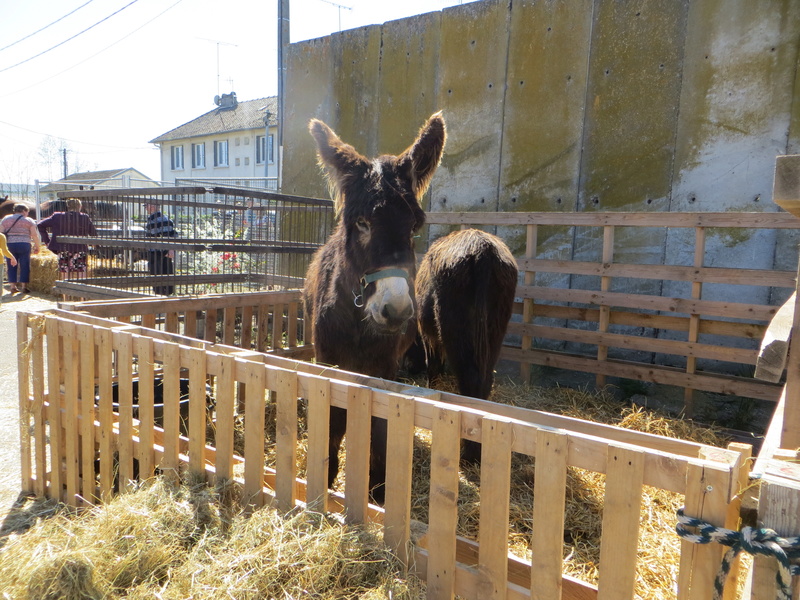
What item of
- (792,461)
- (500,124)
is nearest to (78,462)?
(792,461)

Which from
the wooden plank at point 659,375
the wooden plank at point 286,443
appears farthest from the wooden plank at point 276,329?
the wooden plank at point 286,443

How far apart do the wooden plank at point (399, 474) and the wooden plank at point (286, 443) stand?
0.49m

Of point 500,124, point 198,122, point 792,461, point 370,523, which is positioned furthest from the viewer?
point 198,122

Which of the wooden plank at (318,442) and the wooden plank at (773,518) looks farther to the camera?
the wooden plank at (318,442)

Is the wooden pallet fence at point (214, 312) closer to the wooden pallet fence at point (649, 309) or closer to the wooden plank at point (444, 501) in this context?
the wooden pallet fence at point (649, 309)

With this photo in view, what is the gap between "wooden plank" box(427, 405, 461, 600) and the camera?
1793 mm

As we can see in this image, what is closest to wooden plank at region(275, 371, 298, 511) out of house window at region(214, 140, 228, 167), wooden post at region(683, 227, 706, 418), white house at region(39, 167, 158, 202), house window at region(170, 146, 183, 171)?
wooden post at region(683, 227, 706, 418)

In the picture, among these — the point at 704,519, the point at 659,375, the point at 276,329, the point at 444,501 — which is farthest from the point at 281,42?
the point at 704,519

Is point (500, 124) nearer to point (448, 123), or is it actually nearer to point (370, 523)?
point (448, 123)

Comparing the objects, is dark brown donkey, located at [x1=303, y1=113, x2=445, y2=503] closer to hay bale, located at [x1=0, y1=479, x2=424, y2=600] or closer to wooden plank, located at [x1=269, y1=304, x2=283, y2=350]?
hay bale, located at [x1=0, y1=479, x2=424, y2=600]

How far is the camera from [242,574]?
1823mm

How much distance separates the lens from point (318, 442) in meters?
2.12

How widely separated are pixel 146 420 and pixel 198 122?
146ft

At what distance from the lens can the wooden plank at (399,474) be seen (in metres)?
1.91
